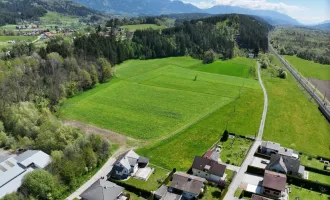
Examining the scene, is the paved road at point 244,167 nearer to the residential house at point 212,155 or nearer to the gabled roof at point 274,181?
the gabled roof at point 274,181

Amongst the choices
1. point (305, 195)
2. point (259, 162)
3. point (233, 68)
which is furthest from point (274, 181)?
point (233, 68)

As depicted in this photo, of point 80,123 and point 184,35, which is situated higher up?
point 184,35

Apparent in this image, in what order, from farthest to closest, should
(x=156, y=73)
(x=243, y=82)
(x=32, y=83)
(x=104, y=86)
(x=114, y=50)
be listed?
(x=114, y=50)
(x=156, y=73)
(x=243, y=82)
(x=104, y=86)
(x=32, y=83)

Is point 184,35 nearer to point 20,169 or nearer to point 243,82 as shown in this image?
point 243,82

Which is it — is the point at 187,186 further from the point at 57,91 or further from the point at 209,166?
the point at 57,91

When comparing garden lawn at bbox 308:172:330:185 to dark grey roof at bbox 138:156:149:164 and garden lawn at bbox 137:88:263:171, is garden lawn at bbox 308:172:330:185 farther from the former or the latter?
dark grey roof at bbox 138:156:149:164

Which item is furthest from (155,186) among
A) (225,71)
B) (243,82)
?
(225,71)
